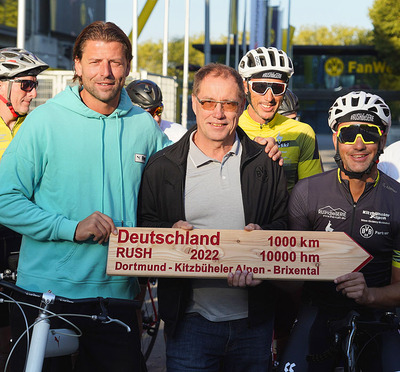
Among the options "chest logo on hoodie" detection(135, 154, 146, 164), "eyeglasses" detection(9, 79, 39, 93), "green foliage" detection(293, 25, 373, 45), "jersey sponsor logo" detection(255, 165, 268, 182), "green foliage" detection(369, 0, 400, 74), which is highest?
"green foliage" detection(293, 25, 373, 45)

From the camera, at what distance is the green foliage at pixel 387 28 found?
193ft

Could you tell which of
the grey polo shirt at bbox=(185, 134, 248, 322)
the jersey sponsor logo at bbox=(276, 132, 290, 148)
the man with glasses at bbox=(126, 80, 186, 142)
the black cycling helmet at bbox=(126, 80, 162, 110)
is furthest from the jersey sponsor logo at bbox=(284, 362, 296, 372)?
the black cycling helmet at bbox=(126, 80, 162, 110)

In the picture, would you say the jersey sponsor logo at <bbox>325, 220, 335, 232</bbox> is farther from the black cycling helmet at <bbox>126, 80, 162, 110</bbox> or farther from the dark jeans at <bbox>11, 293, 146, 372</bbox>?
the black cycling helmet at <bbox>126, 80, 162, 110</bbox>

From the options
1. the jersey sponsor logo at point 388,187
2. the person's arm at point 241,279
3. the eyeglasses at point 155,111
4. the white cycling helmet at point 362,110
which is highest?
the eyeglasses at point 155,111

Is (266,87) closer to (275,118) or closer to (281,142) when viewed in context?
(275,118)

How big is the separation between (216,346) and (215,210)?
0.77m

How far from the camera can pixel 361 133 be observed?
415cm

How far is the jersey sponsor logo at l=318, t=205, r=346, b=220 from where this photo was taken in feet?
13.4

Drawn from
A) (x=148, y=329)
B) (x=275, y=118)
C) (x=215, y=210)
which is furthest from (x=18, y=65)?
(x=215, y=210)

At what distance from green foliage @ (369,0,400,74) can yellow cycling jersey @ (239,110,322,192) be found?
56615 millimetres

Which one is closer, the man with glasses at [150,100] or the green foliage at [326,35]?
the man with glasses at [150,100]

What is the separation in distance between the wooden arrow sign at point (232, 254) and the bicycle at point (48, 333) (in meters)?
0.37

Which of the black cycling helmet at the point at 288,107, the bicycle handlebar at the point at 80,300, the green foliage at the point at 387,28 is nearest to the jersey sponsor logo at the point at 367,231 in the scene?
the bicycle handlebar at the point at 80,300

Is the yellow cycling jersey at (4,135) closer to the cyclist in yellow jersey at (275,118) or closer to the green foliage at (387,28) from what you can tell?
the cyclist in yellow jersey at (275,118)
